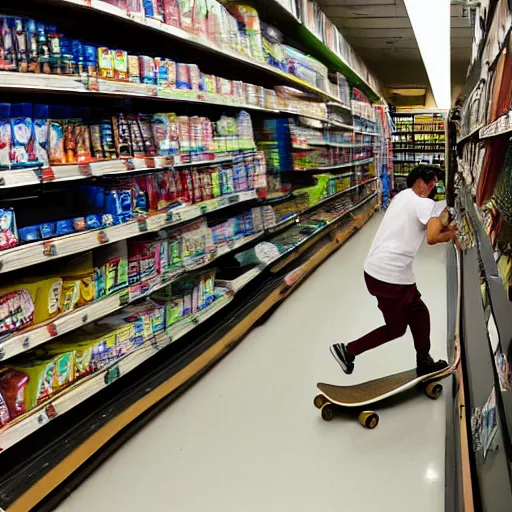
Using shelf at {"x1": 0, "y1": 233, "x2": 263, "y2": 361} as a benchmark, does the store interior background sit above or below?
above

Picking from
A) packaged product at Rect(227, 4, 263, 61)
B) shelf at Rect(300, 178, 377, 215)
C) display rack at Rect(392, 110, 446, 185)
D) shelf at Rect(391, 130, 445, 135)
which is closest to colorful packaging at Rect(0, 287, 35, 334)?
packaged product at Rect(227, 4, 263, 61)

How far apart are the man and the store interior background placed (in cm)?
409

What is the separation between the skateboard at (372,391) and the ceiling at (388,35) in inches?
186

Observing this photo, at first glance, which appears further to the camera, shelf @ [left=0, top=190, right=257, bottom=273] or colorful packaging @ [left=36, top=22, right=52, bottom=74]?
colorful packaging @ [left=36, top=22, right=52, bottom=74]

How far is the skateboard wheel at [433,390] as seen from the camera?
9.94 feet

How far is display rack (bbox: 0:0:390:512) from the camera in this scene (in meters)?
2.13

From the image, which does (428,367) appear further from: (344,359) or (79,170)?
(79,170)

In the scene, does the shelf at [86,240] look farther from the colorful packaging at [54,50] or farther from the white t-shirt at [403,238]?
the white t-shirt at [403,238]

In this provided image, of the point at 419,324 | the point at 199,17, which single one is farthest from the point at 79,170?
the point at 419,324

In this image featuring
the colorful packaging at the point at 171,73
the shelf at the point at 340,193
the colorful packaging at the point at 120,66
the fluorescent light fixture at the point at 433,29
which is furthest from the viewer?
the shelf at the point at 340,193

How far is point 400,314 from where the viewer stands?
10.3ft

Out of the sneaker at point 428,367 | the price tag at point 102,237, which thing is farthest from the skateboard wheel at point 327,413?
the price tag at point 102,237

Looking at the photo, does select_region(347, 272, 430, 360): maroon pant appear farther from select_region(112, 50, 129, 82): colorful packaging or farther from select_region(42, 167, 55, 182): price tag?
select_region(42, 167, 55, 182): price tag

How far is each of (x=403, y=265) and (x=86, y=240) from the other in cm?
168
